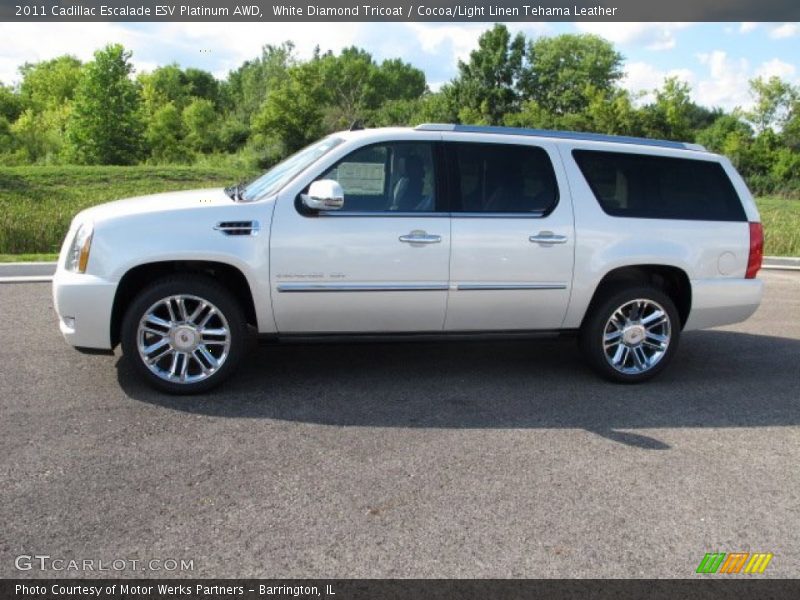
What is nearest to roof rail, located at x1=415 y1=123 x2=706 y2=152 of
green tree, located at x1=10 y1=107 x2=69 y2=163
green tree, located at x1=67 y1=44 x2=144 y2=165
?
green tree, located at x1=10 y1=107 x2=69 y2=163

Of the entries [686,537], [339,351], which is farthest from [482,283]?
[686,537]

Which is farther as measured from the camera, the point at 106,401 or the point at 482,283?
the point at 482,283

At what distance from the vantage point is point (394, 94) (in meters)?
117

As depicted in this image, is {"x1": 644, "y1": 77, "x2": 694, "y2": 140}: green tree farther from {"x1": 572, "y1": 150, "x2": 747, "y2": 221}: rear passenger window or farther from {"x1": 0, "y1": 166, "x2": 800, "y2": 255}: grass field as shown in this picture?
{"x1": 572, "y1": 150, "x2": 747, "y2": 221}: rear passenger window

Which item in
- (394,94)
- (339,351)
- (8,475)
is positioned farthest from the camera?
(394,94)

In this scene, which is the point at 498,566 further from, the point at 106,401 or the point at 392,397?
the point at 106,401

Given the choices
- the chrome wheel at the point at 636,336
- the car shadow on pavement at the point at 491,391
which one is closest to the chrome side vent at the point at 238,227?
the car shadow on pavement at the point at 491,391

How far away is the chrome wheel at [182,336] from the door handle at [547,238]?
89.3 inches

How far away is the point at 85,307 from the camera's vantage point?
5082 millimetres

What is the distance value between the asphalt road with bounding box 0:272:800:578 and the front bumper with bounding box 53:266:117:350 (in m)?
0.41

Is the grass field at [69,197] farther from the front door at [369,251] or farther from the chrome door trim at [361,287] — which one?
the chrome door trim at [361,287]

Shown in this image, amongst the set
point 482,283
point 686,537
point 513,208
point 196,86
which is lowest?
point 686,537

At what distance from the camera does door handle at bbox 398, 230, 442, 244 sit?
537cm

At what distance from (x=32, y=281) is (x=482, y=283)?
6.54 m
